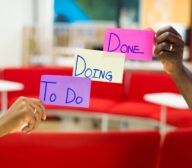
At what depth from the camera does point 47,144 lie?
5.09ft

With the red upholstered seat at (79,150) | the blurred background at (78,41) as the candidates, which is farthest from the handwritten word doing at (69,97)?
the blurred background at (78,41)

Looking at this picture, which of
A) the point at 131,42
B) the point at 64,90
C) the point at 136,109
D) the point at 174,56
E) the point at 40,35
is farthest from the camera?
the point at 40,35

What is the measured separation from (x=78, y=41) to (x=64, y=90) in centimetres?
516

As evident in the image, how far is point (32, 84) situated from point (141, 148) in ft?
10.1

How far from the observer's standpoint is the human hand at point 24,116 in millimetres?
1180

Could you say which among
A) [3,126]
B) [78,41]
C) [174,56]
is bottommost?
[3,126]

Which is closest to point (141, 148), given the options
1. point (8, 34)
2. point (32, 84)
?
point (32, 84)

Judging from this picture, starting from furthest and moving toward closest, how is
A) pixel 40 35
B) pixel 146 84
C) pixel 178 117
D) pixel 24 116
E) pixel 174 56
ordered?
pixel 40 35 → pixel 146 84 → pixel 178 117 → pixel 174 56 → pixel 24 116

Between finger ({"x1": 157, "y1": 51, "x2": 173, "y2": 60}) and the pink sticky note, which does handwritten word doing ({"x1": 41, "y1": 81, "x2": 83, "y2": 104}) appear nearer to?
the pink sticky note

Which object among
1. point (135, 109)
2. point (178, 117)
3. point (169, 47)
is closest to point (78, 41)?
point (135, 109)

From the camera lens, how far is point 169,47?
1506 mm

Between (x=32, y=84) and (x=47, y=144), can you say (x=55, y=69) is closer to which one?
(x=32, y=84)

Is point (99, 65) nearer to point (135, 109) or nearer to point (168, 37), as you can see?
point (168, 37)

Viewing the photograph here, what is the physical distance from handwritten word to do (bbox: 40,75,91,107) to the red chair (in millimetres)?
501
